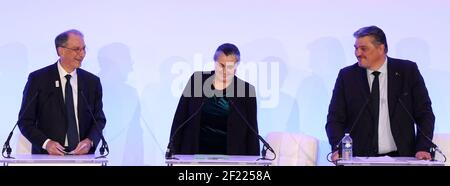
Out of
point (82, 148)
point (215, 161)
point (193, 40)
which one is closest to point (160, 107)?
point (193, 40)

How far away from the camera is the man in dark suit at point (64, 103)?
210 inches

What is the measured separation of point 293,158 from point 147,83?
143 cm

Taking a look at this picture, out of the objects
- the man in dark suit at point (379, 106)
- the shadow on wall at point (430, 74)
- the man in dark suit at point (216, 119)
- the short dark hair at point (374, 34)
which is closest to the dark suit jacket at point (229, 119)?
the man in dark suit at point (216, 119)

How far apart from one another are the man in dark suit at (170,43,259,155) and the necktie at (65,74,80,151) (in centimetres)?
72

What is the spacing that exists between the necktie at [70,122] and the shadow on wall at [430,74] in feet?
8.93

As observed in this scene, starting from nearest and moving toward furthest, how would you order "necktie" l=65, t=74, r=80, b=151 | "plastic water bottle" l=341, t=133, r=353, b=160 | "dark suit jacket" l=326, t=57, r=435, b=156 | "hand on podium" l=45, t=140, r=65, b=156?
"plastic water bottle" l=341, t=133, r=353, b=160 → "hand on podium" l=45, t=140, r=65, b=156 → "dark suit jacket" l=326, t=57, r=435, b=156 → "necktie" l=65, t=74, r=80, b=151

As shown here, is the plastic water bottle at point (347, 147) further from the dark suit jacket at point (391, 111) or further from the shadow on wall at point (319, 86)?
the shadow on wall at point (319, 86)

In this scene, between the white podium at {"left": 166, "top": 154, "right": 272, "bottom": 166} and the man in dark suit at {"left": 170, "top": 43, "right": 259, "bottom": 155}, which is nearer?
the white podium at {"left": 166, "top": 154, "right": 272, "bottom": 166}

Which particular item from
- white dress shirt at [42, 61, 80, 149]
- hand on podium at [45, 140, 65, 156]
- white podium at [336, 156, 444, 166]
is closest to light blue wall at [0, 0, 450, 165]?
white dress shirt at [42, 61, 80, 149]

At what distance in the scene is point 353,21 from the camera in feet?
19.9

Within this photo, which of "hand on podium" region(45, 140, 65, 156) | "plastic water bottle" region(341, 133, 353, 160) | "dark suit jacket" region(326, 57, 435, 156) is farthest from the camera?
"dark suit jacket" region(326, 57, 435, 156)

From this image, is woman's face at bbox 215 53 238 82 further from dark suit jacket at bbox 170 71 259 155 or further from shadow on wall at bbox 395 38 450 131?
shadow on wall at bbox 395 38 450 131

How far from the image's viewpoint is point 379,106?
5.34m

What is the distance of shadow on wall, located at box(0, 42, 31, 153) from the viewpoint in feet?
20.0
